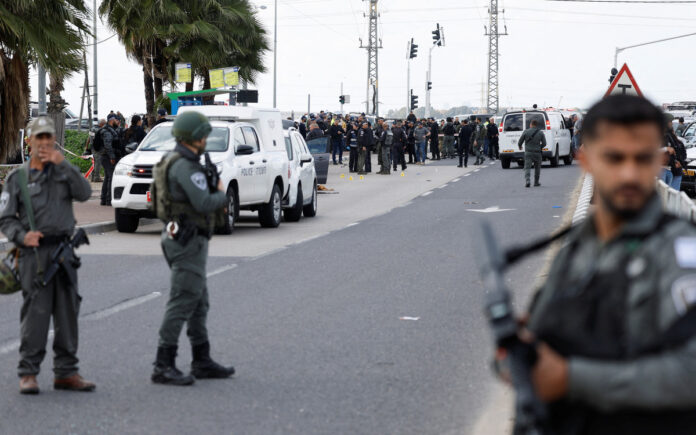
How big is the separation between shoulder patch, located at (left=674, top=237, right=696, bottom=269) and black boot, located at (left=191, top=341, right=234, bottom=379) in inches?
206

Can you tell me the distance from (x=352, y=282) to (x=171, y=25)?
25.7m

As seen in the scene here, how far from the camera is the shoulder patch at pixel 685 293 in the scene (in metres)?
2.07

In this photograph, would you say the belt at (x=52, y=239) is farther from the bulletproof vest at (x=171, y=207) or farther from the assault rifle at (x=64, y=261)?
the bulletproof vest at (x=171, y=207)

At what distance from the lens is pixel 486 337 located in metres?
8.47

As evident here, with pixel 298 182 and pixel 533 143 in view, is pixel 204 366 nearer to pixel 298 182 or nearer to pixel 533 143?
pixel 298 182

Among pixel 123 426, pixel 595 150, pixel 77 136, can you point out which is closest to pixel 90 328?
pixel 123 426

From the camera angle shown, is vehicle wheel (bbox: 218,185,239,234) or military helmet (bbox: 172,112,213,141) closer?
military helmet (bbox: 172,112,213,141)

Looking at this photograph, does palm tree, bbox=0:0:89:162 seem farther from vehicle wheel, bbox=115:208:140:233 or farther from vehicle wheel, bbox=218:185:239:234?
vehicle wheel, bbox=218:185:239:234

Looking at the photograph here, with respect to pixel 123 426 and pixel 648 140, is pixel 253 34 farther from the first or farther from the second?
pixel 648 140

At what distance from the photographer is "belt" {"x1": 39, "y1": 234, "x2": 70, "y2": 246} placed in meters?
6.66

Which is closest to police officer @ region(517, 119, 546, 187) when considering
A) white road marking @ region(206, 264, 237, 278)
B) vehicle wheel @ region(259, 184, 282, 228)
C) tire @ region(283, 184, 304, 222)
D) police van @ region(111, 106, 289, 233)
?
tire @ region(283, 184, 304, 222)

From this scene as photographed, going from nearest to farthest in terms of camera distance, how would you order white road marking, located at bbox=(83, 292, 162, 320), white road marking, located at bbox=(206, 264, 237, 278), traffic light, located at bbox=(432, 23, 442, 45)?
white road marking, located at bbox=(83, 292, 162, 320) → white road marking, located at bbox=(206, 264, 237, 278) → traffic light, located at bbox=(432, 23, 442, 45)

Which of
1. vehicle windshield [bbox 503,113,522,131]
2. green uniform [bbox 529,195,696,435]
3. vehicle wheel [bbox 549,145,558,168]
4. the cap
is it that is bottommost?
vehicle wheel [bbox 549,145,558,168]

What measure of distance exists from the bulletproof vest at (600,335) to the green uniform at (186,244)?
4650 millimetres
